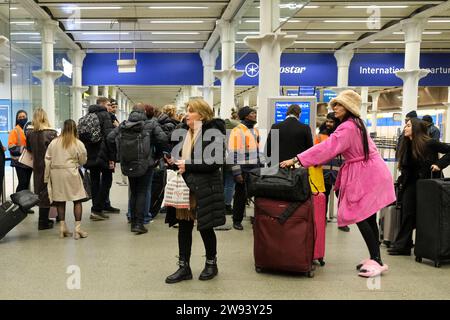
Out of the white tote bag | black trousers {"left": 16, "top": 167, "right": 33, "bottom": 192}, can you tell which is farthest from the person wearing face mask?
the white tote bag

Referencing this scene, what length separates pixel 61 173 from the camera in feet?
16.7

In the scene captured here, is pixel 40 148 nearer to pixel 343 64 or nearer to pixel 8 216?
pixel 8 216

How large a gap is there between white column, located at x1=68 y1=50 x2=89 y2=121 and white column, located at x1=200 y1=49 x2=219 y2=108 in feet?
13.9

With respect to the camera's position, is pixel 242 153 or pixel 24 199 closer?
pixel 24 199

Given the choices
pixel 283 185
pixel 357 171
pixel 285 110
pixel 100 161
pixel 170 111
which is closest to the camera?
pixel 283 185

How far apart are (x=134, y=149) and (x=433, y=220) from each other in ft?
10.6

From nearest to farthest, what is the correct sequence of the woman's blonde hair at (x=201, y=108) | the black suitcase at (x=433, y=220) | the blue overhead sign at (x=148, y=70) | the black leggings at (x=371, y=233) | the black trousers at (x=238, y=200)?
the woman's blonde hair at (x=201, y=108) < the black leggings at (x=371, y=233) < the black suitcase at (x=433, y=220) < the black trousers at (x=238, y=200) < the blue overhead sign at (x=148, y=70)

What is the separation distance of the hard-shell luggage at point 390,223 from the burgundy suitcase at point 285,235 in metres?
1.40

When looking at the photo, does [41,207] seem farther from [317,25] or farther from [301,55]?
[301,55]

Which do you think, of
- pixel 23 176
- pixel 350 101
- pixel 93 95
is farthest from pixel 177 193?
pixel 93 95

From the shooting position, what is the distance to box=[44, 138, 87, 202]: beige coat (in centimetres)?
509

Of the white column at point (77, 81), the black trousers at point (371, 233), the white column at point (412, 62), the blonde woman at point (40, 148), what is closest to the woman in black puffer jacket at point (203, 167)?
the black trousers at point (371, 233)

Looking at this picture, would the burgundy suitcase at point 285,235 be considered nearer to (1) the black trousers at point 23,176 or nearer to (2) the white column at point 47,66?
(1) the black trousers at point 23,176

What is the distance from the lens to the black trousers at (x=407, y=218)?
4.46 m
